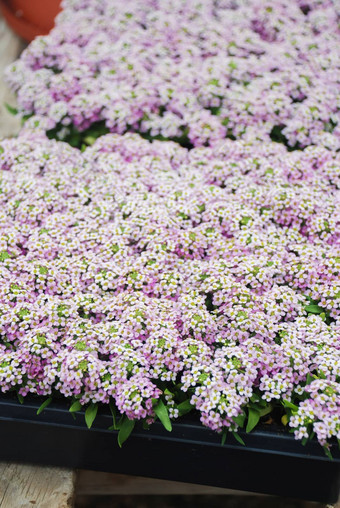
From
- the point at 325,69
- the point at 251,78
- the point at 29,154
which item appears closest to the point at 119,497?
the point at 29,154

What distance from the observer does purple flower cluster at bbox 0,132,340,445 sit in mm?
1644

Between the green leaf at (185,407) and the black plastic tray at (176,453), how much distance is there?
33 mm

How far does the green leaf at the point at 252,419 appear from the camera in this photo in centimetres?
163

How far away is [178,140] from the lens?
114 inches

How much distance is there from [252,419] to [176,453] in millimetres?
282

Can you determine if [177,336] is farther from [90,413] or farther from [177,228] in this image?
[177,228]

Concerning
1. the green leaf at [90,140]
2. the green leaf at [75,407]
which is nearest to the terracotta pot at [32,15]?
the green leaf at [90,140]

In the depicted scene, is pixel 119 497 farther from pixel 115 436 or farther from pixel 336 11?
pixel 336 11

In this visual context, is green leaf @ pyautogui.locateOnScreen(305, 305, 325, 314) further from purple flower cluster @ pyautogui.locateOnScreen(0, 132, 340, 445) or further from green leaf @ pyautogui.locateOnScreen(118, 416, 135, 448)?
green leaf @ pyautogui.locateOnScreen(118, 416, 135, 448)

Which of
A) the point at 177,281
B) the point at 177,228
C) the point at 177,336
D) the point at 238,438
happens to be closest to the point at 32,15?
the point at 177,228

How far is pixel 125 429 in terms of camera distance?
1.65 meters

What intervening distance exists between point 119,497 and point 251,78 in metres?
2.32

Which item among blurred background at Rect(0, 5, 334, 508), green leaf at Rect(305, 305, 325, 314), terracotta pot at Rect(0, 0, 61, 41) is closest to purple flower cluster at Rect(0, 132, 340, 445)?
green leaf at Rect(305, 305, 325, 314)

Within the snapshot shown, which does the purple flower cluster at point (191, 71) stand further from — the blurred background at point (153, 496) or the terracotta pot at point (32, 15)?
the blurred background at point (153, 496)
